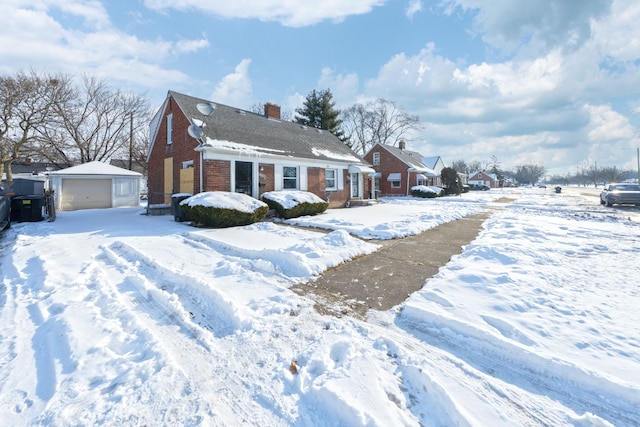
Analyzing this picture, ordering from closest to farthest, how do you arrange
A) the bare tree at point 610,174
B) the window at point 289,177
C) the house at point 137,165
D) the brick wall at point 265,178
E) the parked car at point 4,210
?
the parked car at point 4,210, the brick wall at point 265,178, the window at point 289,177, the house at point 137,165, the bare tree at point 610,174

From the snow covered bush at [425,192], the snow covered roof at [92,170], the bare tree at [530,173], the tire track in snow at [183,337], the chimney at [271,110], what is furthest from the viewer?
the bare tree at [530,173]

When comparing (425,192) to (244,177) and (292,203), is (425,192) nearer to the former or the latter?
(292,203)

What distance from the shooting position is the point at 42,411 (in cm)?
198

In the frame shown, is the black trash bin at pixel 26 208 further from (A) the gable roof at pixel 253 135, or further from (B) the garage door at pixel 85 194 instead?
(B) the garage door at pixel 85 194

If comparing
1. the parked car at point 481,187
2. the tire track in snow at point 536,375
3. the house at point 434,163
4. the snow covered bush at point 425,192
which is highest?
the house at point 434,163

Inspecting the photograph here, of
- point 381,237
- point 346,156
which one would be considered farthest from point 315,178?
point 381,237

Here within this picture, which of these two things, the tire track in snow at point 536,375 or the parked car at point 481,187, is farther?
the parked car at point 481,187

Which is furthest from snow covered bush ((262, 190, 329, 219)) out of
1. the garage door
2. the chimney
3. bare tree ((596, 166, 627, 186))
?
bare tree ((596, 166, 627, 186))

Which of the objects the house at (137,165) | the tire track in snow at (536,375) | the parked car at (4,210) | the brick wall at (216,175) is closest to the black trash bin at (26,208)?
the parked car at (4,210)

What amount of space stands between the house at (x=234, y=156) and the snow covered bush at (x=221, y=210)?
213 cm

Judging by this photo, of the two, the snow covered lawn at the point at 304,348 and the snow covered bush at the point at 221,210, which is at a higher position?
the snow covered bush at the point at 221,210

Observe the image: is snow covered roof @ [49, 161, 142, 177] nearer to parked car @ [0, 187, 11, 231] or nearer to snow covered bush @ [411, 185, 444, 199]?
parked car @ [0, 187, 11, 231]

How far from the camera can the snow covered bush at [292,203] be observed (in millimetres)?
11484

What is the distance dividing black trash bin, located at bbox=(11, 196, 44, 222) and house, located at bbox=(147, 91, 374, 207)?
159 inches
